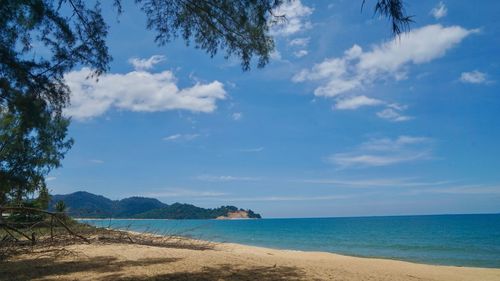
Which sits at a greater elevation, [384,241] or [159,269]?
[384,241]

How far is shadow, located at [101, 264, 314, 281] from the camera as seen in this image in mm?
6938

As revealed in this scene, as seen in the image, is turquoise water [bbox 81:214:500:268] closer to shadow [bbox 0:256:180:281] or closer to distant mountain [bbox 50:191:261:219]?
distant mountain [bbox 50:191:261:219]

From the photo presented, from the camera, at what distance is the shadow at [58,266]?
7371mm

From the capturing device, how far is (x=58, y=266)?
26.6 feet

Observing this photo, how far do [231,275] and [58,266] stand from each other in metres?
3.23

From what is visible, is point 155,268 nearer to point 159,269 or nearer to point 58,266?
point 159,269

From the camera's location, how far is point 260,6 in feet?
22.6

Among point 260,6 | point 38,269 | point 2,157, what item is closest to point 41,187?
point 2,157

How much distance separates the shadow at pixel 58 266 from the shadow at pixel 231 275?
1.04 m

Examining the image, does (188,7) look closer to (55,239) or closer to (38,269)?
(38,269)

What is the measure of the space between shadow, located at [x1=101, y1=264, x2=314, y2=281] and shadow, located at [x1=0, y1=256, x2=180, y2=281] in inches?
40.9

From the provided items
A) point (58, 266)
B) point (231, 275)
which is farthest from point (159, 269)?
point (58, 266)

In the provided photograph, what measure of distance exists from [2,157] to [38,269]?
19.4 feet

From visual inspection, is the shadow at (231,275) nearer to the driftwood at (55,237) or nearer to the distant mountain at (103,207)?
the driftwood at (55,237)
